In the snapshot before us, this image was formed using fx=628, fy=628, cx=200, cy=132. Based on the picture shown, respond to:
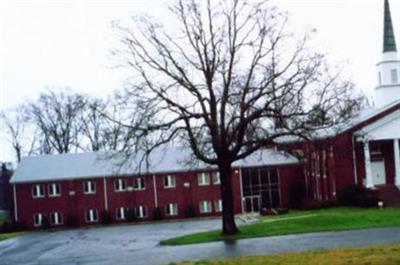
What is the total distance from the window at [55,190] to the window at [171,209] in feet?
35.2

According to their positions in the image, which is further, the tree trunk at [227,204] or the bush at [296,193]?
the bush at [296,193]

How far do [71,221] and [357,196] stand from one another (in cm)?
2849

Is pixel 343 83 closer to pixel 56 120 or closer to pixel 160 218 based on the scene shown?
pixel 160 218

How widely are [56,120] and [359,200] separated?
1849 inches

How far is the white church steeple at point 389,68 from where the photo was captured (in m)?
49.9

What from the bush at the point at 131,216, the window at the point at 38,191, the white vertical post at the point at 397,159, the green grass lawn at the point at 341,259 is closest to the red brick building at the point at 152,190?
the window at the point at 38,191

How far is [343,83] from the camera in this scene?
30.6 m

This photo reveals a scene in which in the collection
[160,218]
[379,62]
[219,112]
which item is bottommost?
[160,218]

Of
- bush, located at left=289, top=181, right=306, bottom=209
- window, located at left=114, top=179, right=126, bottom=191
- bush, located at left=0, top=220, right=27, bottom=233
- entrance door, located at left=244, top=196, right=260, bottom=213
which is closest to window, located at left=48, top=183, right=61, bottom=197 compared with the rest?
bush, located at left=0, top=220, right=27, bottom=233

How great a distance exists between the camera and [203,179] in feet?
201

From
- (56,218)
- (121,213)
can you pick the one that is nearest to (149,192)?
(121,213)

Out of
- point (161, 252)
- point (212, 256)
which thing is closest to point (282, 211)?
point (161, 252)

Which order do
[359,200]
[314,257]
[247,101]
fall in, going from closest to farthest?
[314,257] < [247,101] < [359,200]

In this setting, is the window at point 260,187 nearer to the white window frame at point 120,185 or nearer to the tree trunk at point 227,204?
the white window frame at point 120,185
